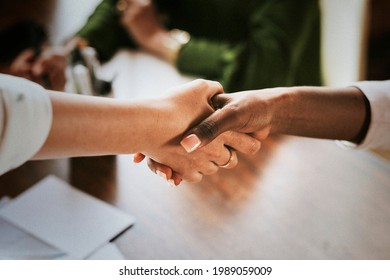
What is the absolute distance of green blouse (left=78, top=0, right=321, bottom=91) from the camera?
3.57 ft

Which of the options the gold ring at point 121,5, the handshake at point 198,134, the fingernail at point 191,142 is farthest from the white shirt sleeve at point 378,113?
the gold ring at point 121,5

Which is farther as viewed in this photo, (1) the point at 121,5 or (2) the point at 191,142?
(1) the point at 121,5

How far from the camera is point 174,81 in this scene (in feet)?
3.49

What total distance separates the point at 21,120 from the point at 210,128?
316 millimetres

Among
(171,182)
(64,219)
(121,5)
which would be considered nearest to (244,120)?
(171,182)

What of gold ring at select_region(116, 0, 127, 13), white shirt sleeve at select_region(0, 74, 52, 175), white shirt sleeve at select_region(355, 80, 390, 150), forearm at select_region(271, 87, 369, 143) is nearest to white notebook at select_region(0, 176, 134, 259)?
white shirt sleeve at select_region(0, 74, 52, 175)

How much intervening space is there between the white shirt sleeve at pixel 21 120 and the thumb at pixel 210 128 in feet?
0.81

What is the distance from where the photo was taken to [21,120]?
531 millimetres

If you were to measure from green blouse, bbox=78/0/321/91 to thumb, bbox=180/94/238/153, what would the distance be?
1.02 ft

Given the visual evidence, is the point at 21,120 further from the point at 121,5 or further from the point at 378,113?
the point at 121,5

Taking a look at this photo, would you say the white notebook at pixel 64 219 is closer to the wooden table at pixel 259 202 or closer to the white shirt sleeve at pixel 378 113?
the wooden table at pixel 259 202

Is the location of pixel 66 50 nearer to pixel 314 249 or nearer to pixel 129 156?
pixel 129 156

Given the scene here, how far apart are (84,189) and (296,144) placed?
430mm

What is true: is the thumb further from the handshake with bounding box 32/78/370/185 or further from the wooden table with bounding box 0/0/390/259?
the wooden table with bounding box 0/0/390/259
